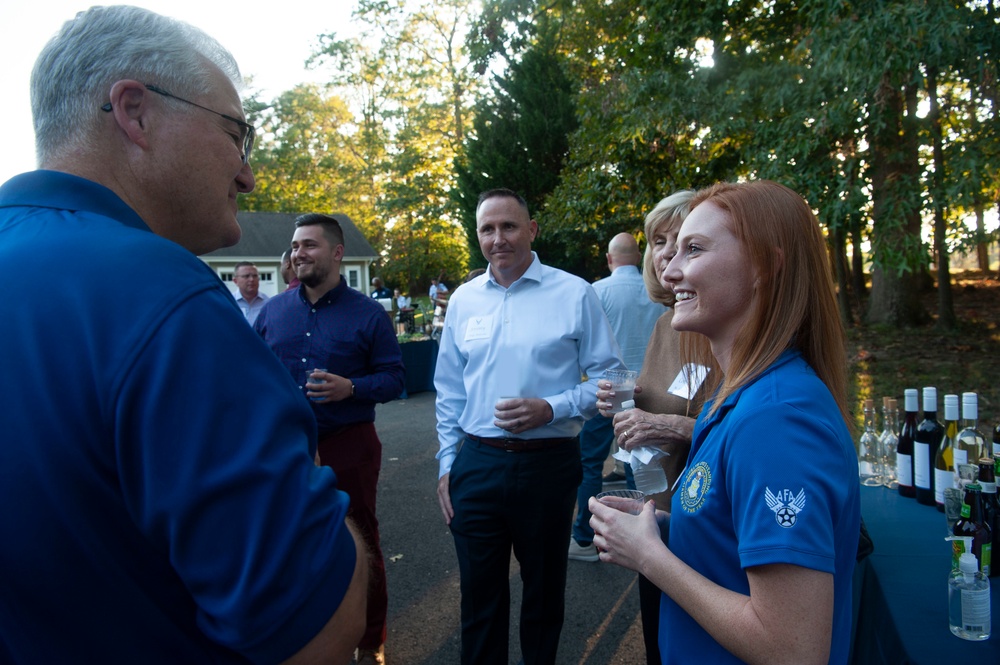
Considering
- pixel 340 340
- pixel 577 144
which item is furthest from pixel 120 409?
pixel 577 144

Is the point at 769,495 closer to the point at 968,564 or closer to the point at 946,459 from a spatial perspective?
the point at 968,564

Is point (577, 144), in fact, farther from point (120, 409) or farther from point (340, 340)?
point (120, 409)

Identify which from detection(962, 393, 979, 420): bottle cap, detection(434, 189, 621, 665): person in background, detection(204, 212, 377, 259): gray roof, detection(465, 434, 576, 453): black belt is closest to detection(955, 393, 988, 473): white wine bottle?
detection(962, 393, 979, 420): bottle cap

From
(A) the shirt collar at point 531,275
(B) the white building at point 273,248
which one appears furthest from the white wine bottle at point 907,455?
(B) the white building at point 273,248

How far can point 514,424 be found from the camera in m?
2.79

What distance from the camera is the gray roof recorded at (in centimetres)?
3600

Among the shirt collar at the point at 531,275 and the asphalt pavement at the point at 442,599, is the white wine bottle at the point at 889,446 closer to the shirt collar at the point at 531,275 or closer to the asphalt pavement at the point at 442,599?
the asphalt pavement at the point at 442,599

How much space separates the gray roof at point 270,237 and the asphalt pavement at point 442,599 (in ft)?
105

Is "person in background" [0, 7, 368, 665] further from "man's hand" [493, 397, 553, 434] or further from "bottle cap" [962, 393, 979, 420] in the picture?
"bottle cap" [962, 393, 979, 420]

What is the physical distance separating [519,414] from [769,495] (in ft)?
5.28

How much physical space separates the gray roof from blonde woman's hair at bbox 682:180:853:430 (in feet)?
117

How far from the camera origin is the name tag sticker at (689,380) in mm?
2318

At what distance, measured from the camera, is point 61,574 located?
0.86 m

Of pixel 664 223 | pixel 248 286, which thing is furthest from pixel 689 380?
pixel 248 286
